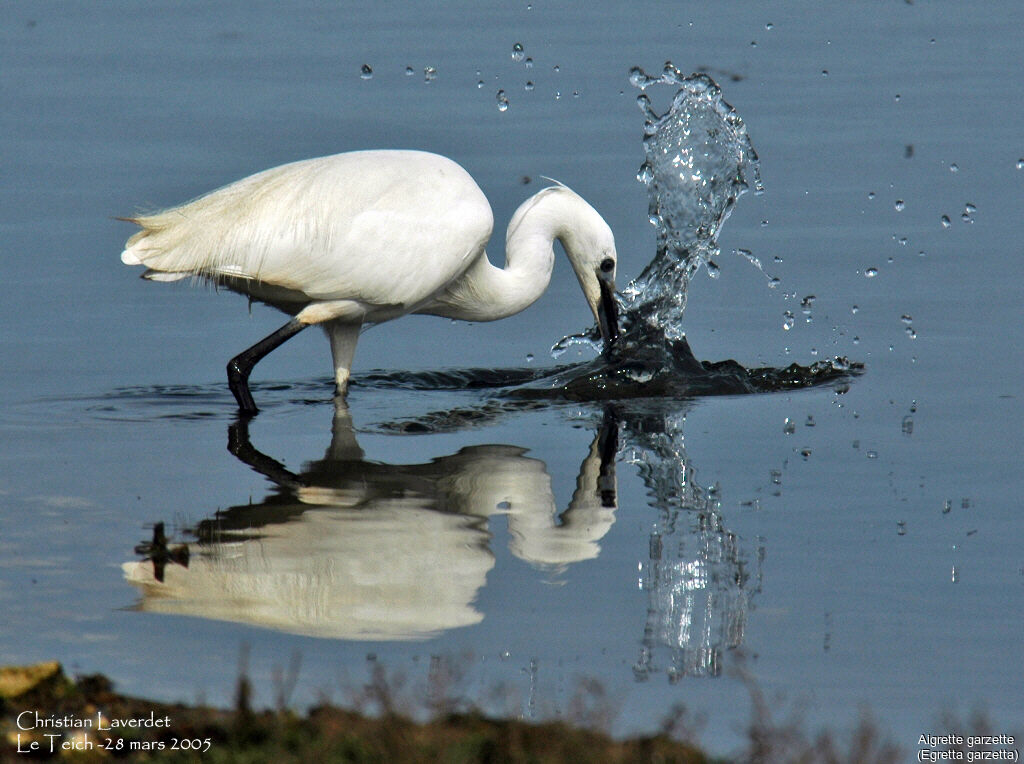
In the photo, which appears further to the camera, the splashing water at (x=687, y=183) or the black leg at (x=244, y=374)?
the splashing water at (x=687, y=183)

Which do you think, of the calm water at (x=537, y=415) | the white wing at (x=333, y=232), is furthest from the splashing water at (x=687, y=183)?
the white wing at (x=333, y=232)

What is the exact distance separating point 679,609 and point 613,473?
195cm

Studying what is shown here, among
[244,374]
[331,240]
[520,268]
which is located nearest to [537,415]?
[520,268]

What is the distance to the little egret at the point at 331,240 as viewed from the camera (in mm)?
8352

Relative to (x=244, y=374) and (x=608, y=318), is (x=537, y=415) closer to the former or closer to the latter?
(x=608, y=318)

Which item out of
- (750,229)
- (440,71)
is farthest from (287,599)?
(440,71)

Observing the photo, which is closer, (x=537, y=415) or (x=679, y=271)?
(x=537, y=415)

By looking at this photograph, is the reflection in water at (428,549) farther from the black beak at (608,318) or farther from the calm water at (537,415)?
the black beak at (608,318)

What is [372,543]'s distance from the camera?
19.7 ft

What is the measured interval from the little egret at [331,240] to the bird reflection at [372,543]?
3.68ft

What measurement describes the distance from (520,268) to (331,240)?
1.43 metres

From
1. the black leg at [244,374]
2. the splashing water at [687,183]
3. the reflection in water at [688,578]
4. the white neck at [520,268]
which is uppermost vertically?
the splashing water at [687,183]

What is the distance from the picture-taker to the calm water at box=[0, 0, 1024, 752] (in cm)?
505

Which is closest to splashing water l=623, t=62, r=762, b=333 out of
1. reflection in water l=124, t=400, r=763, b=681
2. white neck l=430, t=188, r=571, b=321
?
white neck l=430, t=188, r=571, b=321
